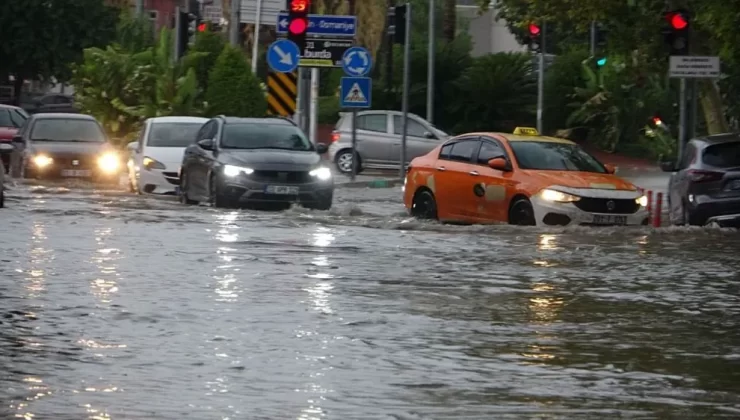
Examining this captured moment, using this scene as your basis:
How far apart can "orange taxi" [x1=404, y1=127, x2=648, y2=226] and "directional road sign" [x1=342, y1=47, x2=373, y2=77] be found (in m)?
9.82

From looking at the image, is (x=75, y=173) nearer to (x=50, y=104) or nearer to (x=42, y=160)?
(x=42, y=160)

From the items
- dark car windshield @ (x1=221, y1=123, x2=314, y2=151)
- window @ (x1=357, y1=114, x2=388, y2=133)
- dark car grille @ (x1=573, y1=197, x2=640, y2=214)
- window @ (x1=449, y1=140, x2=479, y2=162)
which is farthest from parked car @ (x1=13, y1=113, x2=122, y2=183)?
dark car grille @ (x1=573, y1=197, x2=640, y2=214)

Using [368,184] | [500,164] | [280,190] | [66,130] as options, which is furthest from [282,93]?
[500,164]

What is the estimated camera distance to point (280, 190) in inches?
1046

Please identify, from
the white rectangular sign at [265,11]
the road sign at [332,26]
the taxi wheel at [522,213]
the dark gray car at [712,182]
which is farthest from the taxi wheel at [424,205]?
the white rectangular sign at [265,11]

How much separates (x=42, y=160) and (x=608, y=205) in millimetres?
14545

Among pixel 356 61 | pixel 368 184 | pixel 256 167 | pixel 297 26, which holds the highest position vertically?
pixel 297 26

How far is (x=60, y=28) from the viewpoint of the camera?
68750mm

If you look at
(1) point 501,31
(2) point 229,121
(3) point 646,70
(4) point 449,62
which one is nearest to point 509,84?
(4) point 449,62

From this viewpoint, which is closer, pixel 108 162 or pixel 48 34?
pixel 108 162

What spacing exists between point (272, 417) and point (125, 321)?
160 inches

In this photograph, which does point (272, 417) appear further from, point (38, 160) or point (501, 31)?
point (501, 31)

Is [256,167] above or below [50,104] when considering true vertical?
above

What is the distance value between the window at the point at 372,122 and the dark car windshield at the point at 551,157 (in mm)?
18864
